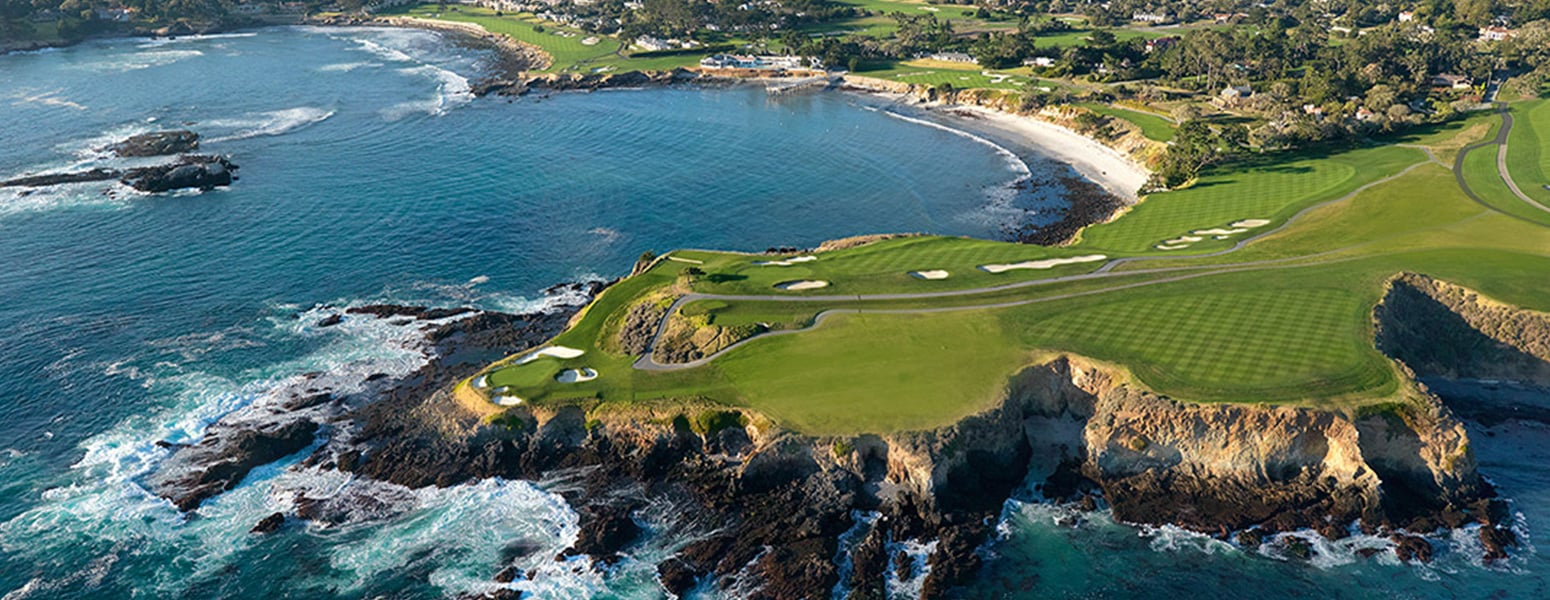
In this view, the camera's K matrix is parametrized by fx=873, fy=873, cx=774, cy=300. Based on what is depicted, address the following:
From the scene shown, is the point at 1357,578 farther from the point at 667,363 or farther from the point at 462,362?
the point at 462,362

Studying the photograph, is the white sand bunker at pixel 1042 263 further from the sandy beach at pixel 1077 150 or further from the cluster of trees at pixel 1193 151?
the sandy beach at pixel 1077 150

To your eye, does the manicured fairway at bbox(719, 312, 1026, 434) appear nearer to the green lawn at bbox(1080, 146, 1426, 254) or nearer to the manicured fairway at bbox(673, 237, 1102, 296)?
the manicured fairway at bbox(673, 237, 1102, 296)

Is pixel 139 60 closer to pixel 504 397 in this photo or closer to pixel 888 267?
pixel 504 397

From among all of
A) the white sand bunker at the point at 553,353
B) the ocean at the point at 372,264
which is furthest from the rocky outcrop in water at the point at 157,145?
the white sand bunker at the point at 553,353

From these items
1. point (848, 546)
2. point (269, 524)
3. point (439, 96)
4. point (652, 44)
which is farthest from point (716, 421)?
point (652, 44)

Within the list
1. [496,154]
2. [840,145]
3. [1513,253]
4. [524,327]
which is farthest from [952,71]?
[524,327]

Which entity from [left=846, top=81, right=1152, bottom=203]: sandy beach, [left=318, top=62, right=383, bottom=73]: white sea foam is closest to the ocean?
[left=318, top=62, right=383, bottom=73]: white sea foam
